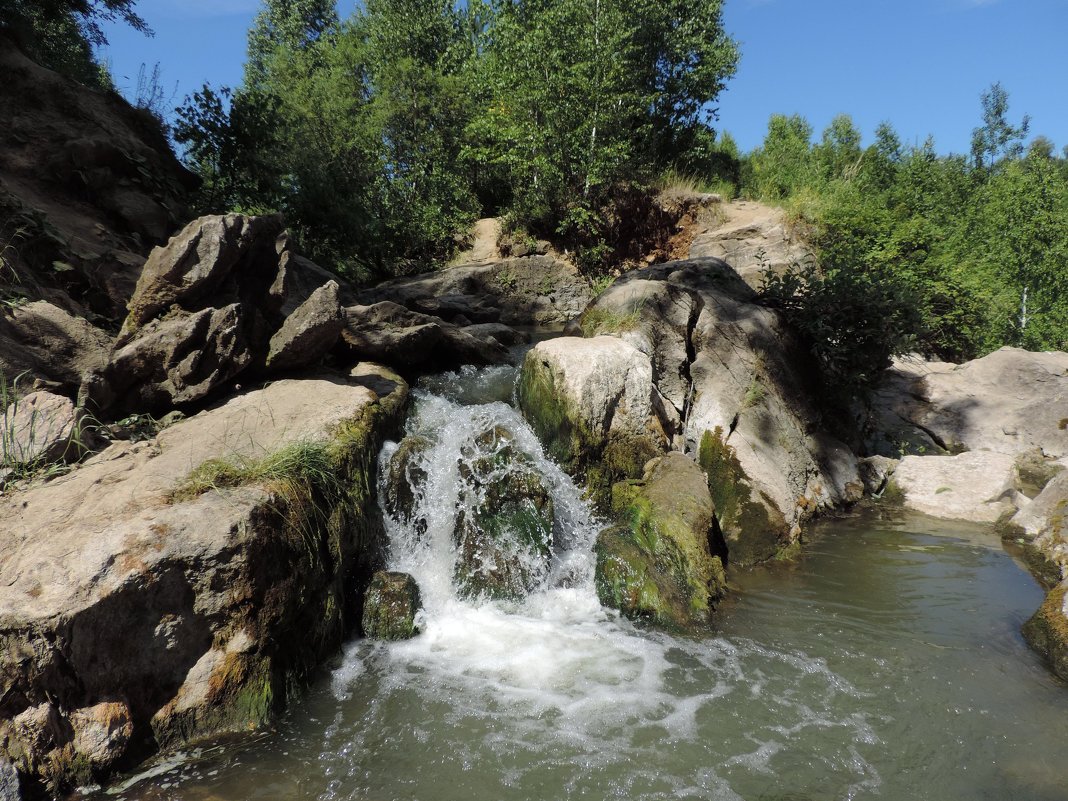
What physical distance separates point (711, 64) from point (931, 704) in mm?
23064

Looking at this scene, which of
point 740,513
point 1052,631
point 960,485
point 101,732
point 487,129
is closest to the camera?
point 101,732

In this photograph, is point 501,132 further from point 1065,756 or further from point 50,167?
point 1065,756

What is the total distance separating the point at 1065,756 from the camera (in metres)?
3.88

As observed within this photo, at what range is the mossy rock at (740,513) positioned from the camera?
6.99m

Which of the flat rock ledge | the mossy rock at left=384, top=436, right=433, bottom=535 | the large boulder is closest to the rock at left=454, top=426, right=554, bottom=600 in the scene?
the mossy rock at left=384, top=436, right=433, bottom=535

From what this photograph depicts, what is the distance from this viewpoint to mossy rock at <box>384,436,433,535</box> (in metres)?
6.57

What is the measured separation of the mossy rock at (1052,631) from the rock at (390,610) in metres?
5.35

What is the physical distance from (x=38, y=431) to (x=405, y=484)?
324 cm

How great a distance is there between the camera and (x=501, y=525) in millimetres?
6547

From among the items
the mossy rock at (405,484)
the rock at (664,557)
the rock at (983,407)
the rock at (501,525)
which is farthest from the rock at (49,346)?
the rock at (983,407)

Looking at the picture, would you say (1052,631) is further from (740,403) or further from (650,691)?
(740,403)

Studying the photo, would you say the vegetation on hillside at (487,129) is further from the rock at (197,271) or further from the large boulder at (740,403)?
the large boulder at (740,403)

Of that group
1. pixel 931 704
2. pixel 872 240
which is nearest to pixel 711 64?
pixel 872 240

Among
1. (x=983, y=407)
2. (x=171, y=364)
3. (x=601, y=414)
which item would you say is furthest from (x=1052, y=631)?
(x=171, y=364)
